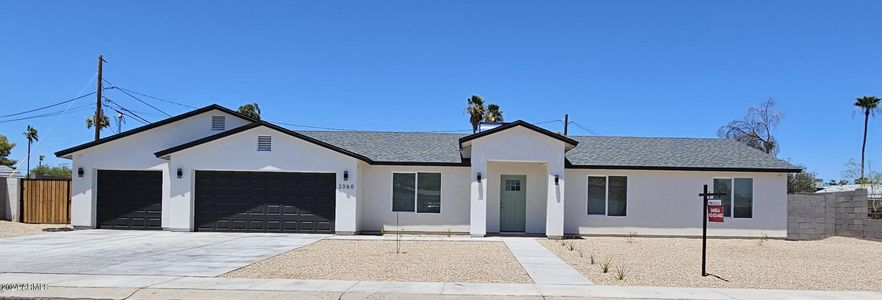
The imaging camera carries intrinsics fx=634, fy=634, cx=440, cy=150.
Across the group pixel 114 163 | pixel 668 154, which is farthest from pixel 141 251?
pixel 668 154

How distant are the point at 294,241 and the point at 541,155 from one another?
790 cm

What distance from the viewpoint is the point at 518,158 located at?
19641 mm

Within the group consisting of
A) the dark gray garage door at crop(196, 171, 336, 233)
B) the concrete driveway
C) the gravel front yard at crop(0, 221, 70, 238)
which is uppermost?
the dark gray garage door at crop(196, 171, 336, 233)

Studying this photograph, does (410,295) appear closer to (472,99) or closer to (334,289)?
(334,289)

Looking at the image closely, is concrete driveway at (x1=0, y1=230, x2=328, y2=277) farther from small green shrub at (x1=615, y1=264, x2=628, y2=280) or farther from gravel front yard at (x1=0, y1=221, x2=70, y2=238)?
small green shrub at (x1=615, y1=264, x2=628, y2=280)

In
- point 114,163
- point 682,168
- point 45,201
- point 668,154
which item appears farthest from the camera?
point 668,154

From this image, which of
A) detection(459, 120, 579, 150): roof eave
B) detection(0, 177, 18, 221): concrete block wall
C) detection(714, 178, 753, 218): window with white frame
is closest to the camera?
detection(459, 120, 579, 150): roof eave

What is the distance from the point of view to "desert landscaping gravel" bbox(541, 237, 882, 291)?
36.2 feet

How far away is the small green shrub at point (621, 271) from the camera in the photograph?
11.1m

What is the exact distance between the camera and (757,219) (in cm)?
2077

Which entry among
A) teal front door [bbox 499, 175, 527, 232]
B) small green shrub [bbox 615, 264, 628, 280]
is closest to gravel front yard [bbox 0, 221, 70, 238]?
teal front door [bbox 499, 175, 527, 232]

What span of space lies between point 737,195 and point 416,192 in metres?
10.6

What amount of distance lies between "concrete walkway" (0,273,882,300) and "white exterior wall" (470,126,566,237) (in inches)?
371

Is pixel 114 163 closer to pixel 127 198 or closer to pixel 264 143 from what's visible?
pixel 127 198
